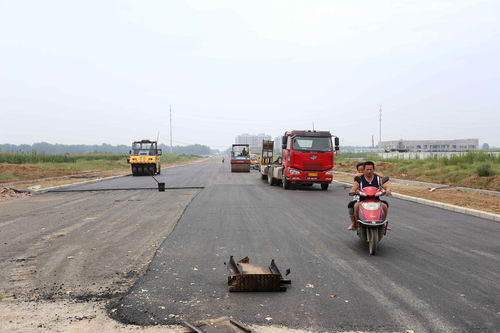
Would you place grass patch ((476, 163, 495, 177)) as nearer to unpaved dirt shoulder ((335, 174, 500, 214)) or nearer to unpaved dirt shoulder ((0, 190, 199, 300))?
unpaved dirt shoulder ((335, 174, 500, 214))

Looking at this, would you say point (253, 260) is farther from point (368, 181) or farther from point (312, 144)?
point (312, 144)

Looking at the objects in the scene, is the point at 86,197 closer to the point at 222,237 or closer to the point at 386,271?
the point at 222,237

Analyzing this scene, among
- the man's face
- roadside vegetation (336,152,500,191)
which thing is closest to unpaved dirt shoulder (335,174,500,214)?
roadside vegetation (336,152,500,191)

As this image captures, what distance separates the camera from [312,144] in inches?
791

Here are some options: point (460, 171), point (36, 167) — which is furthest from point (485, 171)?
point (36, 167)

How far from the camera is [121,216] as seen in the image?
1130 centimetres

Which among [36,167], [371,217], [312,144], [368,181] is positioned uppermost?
[312,144]

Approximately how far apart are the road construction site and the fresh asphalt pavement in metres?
0.02

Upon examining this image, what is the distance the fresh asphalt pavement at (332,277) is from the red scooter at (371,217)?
11.1 inches

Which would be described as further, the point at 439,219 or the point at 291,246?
the point at 439,219

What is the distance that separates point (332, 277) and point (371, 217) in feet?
6.59

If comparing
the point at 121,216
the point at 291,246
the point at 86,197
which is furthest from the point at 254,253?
the point at 86,197

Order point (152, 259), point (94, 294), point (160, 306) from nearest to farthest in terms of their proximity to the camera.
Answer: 1. point (160, 306)
2. point (94, 294)
3. point (152, 259)

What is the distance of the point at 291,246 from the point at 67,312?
429 centimetres
